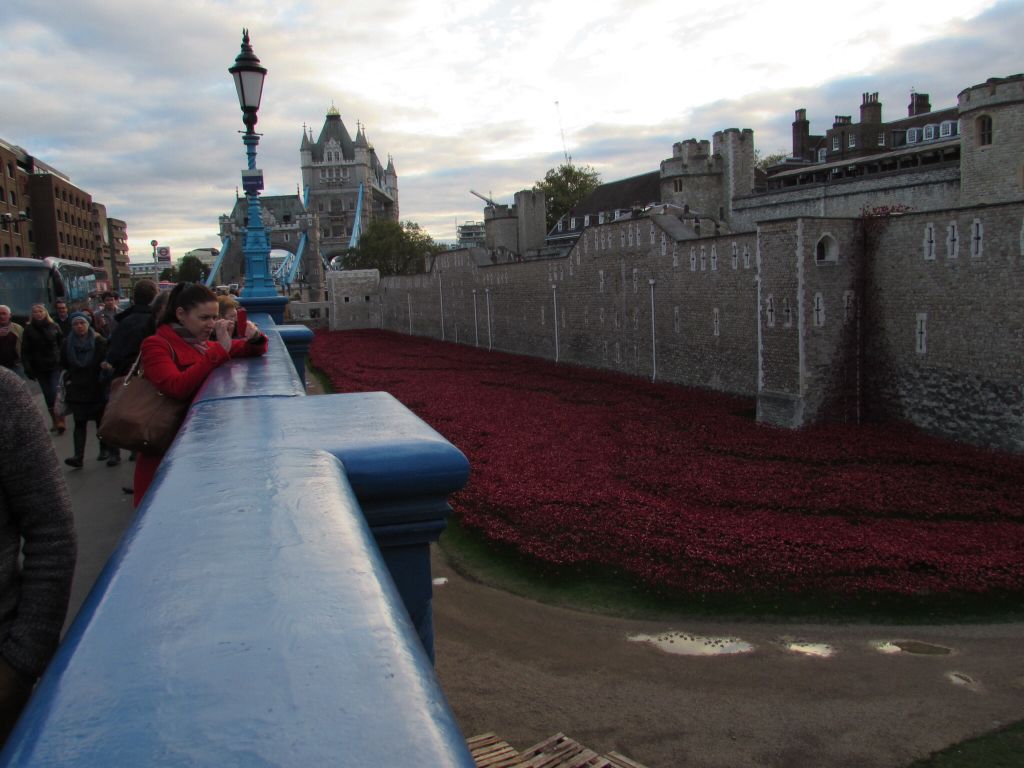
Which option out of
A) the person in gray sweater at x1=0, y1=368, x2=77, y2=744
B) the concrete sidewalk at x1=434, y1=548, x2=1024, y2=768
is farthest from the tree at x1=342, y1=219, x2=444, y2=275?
the person in gray sweater at x1=0, y1=368, x2=77, y2=744

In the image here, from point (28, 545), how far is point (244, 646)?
5.24ft

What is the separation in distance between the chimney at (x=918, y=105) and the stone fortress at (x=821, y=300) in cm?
2034

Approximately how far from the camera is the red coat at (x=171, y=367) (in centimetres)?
385

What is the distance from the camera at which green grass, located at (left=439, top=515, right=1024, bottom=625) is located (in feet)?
26.0

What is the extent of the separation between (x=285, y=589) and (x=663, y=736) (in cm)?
516

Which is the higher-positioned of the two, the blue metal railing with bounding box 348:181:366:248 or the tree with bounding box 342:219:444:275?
the blue metal railing with bounding box 348:181:366:248

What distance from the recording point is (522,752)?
17.5ft

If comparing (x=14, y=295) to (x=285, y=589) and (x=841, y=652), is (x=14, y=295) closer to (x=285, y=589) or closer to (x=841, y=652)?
(x=841, y=652)

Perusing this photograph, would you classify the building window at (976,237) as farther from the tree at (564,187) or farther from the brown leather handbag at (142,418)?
the tree at (564,187)

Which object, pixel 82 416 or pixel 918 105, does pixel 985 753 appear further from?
pixel 918 105

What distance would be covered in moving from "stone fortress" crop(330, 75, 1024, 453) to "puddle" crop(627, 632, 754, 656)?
876cm

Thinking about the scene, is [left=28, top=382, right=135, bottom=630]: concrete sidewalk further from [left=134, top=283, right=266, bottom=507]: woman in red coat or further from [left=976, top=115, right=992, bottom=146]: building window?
[left=976, top=115, right=992, bottom=146]: building window

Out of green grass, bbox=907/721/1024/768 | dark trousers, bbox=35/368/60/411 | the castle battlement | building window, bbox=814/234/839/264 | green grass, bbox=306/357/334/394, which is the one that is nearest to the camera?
green grass, bbox=907/721/1024/768

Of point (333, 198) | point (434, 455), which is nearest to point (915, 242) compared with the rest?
point (434, 455)
